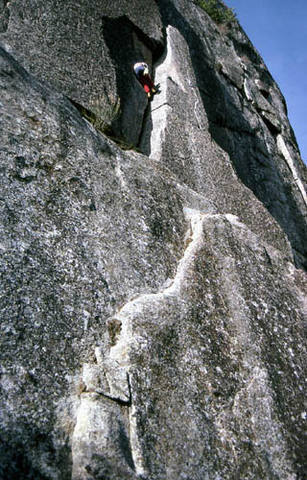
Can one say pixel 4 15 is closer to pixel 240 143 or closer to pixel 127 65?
pixel 127 65

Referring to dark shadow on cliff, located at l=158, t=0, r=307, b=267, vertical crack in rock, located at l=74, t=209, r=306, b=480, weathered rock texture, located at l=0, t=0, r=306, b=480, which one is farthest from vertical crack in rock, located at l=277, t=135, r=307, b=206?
vertical crack in rock, located at l=74, t=209, r=306, b=480

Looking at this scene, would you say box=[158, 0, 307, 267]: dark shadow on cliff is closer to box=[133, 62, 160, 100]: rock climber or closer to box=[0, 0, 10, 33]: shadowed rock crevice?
box=[133, 62, 160, 100]: rock climber

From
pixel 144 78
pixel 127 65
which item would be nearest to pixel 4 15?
pixel 127 65

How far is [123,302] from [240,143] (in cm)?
507

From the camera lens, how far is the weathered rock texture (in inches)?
84.7

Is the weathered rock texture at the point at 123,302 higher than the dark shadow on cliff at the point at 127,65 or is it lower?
lower

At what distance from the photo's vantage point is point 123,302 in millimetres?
2795

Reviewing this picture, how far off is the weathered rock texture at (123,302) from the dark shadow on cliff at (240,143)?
196 cm

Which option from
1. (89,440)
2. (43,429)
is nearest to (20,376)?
(43,429)

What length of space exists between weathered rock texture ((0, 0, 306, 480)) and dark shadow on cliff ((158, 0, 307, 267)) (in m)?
1.96

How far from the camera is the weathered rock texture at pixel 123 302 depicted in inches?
84.7

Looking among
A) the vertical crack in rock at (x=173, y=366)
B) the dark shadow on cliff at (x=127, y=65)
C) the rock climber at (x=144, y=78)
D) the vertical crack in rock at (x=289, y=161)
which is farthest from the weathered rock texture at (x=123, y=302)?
the vertical crack in rock at (x=289, y=161)

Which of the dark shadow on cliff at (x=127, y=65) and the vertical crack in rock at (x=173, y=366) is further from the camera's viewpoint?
the dark shadow on cliff at (x=127, y=65)

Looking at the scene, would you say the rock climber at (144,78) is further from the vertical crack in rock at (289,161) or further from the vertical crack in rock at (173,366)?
the vertical crack in rock at (289,161)
